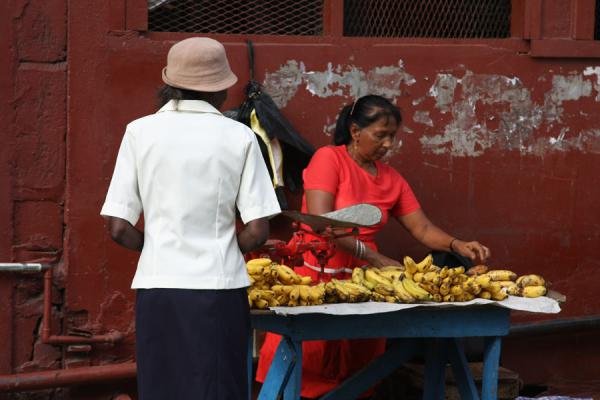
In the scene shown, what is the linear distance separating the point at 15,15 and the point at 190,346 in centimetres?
282

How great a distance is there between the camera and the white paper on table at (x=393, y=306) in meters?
4.88

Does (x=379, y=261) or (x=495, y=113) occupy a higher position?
(x=495, y=113)

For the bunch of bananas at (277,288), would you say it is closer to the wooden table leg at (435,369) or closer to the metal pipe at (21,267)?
the wooden table leg at (435,369)

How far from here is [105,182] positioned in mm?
6270

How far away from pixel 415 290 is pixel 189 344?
4.82 feet

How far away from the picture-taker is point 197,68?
161 inches

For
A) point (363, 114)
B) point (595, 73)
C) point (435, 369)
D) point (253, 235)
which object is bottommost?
point (435, 369)

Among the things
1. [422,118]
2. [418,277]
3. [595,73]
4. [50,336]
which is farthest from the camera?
[595,73]

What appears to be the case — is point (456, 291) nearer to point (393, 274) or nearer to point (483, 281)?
point (483, 281)

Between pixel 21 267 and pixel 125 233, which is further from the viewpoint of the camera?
pixel 21 267

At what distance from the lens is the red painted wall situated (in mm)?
6203

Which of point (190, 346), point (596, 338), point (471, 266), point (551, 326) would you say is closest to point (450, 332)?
point (471, 266)

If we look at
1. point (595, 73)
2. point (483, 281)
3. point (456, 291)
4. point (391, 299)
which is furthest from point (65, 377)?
point (595, 73)

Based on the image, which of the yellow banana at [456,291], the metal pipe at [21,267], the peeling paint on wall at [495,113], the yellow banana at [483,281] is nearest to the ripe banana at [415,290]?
the yellow banana at [456,291]
